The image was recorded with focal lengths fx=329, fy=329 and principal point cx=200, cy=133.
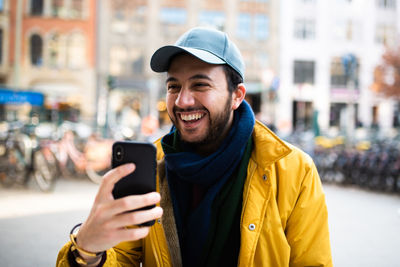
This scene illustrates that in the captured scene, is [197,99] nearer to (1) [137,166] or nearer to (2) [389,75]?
(1) [137,166]

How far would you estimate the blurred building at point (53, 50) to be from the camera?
2502 cm

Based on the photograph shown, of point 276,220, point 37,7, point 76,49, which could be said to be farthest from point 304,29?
point 276,220

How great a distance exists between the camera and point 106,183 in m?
1.04

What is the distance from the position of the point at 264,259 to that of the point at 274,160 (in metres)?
0.48

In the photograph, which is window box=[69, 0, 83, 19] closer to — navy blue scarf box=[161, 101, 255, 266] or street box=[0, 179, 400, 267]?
street box=[0, 179, 400, 267]

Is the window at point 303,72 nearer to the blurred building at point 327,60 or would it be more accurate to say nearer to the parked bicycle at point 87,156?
the blurred building at point 327,60

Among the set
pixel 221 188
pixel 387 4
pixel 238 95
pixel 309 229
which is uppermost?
pixel 387 4

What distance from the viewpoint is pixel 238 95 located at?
75.4 inches

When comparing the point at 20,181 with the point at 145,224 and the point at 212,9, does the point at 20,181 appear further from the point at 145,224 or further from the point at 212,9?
the point at 212,9

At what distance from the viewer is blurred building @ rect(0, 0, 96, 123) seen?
2502cm

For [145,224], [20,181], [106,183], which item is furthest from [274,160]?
[20,181]

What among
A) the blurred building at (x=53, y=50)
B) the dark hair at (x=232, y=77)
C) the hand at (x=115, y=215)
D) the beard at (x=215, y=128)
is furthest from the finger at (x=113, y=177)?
the blurred building at (x=53, y=50)

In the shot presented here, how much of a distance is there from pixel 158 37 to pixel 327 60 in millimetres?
14239

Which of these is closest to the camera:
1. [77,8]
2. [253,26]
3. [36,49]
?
[36,49]
